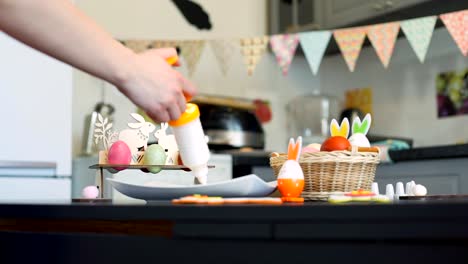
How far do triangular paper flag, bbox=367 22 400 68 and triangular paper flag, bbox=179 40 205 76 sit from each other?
2.79 feet

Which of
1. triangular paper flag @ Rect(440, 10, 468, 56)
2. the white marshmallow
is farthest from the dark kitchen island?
triangular paper flag @ Rect(440, 10, 468, 56)

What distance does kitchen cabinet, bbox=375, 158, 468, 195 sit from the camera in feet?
8.11

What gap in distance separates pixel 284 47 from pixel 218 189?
2.31 metres

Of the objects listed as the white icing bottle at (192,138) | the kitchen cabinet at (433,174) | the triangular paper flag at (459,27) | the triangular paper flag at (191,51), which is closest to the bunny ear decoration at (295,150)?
the white icing bottle at (192,138)

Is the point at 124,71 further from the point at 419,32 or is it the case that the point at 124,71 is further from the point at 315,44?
the point at 315,44

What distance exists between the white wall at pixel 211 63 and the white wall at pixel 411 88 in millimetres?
393

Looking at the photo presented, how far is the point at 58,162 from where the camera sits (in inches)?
104

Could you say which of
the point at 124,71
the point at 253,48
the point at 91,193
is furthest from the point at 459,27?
the point at 124,71

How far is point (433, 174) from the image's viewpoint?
2.59 meters

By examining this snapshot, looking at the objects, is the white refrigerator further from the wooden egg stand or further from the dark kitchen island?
the dark kitchen island

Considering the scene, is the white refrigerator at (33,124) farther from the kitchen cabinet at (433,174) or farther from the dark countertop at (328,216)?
the dark countertop at (328,216)

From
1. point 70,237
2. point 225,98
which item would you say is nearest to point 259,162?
point 225,98

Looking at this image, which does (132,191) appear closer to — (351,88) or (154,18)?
(154,18)

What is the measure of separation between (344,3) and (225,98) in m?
0.81
